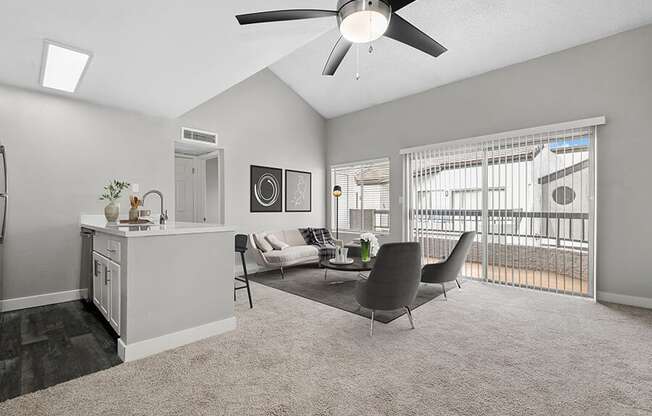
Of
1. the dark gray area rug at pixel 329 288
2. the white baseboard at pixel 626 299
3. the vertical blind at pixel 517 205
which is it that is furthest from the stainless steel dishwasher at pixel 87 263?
the white baseboard at pixel 626 299

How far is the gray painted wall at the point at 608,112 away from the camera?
3.52 metres

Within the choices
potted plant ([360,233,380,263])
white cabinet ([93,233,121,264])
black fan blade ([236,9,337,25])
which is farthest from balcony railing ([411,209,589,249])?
white cabinet ([93,233,121,264])

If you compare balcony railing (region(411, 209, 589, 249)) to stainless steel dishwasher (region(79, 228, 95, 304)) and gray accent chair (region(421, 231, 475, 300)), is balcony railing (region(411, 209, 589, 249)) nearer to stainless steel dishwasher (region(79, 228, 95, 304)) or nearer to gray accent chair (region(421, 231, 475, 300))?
gray accent chair (region(421, 231, 475, 300))

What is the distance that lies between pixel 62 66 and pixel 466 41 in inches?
187

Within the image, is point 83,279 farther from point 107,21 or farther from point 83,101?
point 107,21

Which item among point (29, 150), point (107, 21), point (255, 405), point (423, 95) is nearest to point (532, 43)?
point (423, 95)

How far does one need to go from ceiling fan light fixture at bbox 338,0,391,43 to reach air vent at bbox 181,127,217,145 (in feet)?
11.6

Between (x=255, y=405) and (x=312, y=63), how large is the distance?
17.1 feet

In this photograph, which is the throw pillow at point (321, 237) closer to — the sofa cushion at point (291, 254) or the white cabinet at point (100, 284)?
the sofa cushion at point (291, 254)

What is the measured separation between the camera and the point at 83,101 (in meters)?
3.89

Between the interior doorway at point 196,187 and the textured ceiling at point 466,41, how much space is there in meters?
2.35

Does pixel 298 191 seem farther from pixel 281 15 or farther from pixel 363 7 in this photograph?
pixel 363 7

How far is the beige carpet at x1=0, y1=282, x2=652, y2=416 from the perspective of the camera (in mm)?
1775

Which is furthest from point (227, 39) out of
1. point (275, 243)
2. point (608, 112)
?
point (608, 112)
